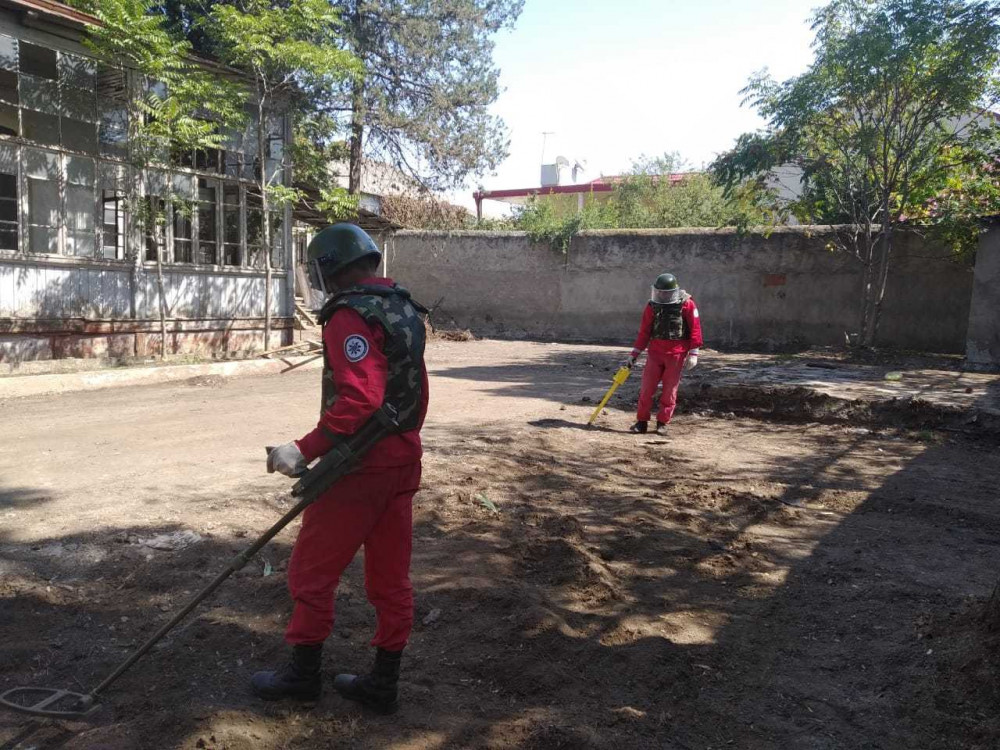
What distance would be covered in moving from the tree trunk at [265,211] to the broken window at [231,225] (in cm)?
46

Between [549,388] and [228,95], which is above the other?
[228,95]

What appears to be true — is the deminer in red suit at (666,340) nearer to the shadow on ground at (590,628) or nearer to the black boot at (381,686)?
the shadow on ground at (590,628)

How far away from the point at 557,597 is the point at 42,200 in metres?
11.0

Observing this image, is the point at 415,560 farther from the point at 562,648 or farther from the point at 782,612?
the point at 782,612

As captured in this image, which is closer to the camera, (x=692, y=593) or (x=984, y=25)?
(x=692, y=593)

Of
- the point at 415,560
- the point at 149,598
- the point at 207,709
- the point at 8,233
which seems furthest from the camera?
the point at 8,233

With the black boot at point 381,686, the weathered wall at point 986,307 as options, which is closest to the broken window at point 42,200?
the black boot at point 381,686

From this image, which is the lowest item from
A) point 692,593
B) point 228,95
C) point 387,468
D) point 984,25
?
point 692,593

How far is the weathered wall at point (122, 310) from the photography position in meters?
11.1

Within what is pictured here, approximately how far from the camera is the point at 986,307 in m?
13.3

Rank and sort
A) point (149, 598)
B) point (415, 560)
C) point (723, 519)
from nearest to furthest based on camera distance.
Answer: point (149, 598), point (415, 560), point (723, 519)

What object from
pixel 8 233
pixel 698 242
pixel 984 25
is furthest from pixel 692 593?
pixel 698 242

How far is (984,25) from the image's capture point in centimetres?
1244

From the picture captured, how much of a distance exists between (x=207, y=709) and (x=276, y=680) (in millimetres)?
246
